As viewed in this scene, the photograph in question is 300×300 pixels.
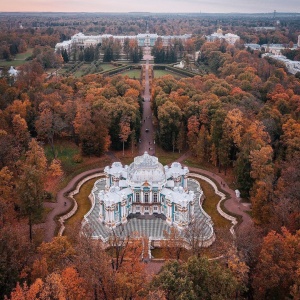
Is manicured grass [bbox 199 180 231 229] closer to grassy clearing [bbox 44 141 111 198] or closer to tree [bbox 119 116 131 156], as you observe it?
tree [bbox 119 116 131 156]

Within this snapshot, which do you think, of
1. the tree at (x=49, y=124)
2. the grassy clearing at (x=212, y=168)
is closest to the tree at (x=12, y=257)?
the tree at (x=49, y=124)

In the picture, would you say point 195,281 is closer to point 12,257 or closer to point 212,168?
point 12,257

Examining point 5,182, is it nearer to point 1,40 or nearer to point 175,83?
point 175,83

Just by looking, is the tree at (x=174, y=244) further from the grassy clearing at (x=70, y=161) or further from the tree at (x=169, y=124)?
the tree at (x=169, y=124)

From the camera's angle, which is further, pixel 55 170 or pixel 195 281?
pixel 55 170

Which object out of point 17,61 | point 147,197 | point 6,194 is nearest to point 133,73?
point 17,61

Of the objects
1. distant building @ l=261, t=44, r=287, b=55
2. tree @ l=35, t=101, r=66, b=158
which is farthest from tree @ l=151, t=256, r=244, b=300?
distant building @ l=261, t=44, r=287, b=55
